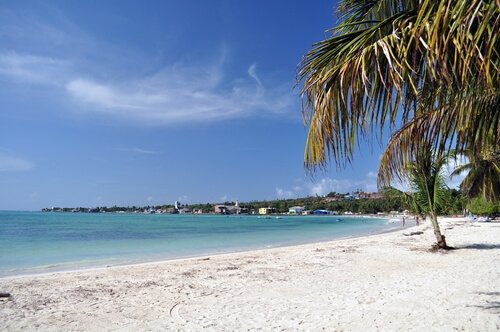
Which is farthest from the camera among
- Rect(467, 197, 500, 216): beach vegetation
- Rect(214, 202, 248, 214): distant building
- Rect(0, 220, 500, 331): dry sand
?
Rect(214, 202, 248, 214): distant building

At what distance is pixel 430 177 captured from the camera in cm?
1289

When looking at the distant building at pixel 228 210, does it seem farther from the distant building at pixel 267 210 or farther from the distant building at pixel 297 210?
the distant building at pixel 297 210

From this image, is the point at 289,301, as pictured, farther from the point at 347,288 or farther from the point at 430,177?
the point at 430,177

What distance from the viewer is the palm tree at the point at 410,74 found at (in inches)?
71.6

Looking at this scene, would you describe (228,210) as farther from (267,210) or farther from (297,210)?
(297,210)

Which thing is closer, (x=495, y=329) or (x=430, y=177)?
(x=495, y=329)

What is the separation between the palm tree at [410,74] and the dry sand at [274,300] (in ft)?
10.1

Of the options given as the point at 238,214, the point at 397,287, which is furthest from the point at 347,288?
the point at 238,214

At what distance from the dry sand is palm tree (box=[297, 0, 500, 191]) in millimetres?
3077

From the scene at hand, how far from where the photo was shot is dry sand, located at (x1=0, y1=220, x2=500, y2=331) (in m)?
5.09

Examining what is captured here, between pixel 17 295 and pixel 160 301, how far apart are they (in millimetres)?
3353

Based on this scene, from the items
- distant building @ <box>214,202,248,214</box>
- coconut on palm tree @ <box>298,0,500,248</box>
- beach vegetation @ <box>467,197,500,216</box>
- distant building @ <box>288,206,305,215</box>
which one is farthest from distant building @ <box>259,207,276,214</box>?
coconut on palm tree @ <box>298,0,500,248</box>

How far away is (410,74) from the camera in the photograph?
2152 mm

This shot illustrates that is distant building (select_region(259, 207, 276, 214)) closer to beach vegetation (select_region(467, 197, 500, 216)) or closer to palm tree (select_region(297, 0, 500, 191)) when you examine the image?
beach vegetation (select_region(467, 197, 500, 216))
